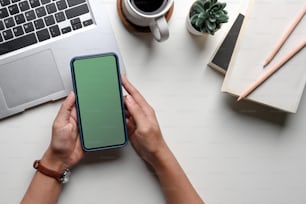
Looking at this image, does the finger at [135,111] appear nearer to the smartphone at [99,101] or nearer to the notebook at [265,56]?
the smartphone at [99,101]

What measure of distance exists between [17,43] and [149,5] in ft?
0.77

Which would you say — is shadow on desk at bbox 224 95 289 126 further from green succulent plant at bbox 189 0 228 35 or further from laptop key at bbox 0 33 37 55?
laptop key at bbox 0 33 37 55

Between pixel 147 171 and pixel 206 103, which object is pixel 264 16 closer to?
pixel 206 103

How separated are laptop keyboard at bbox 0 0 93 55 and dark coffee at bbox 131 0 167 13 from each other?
0.09 m

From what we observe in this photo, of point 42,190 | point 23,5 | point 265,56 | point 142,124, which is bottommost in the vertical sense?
point 42,190

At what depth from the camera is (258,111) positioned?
78 centimetres

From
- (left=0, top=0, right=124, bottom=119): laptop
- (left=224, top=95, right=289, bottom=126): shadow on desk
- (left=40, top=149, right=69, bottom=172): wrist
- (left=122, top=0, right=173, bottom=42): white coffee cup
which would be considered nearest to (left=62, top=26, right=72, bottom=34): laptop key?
(left=0, top=0, right=124, bottom=119): laptop

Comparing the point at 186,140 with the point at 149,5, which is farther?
the point at 186,140

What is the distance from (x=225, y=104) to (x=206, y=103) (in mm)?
37

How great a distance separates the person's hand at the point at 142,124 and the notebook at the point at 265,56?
0.47 feet

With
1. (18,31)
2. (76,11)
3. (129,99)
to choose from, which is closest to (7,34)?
(18,31)

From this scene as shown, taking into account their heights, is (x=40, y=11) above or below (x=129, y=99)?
above

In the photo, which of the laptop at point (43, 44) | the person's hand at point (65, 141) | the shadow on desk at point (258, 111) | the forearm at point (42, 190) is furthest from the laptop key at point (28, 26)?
the shadow on desk at point (258, 111)

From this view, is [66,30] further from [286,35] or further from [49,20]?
[286,35]
